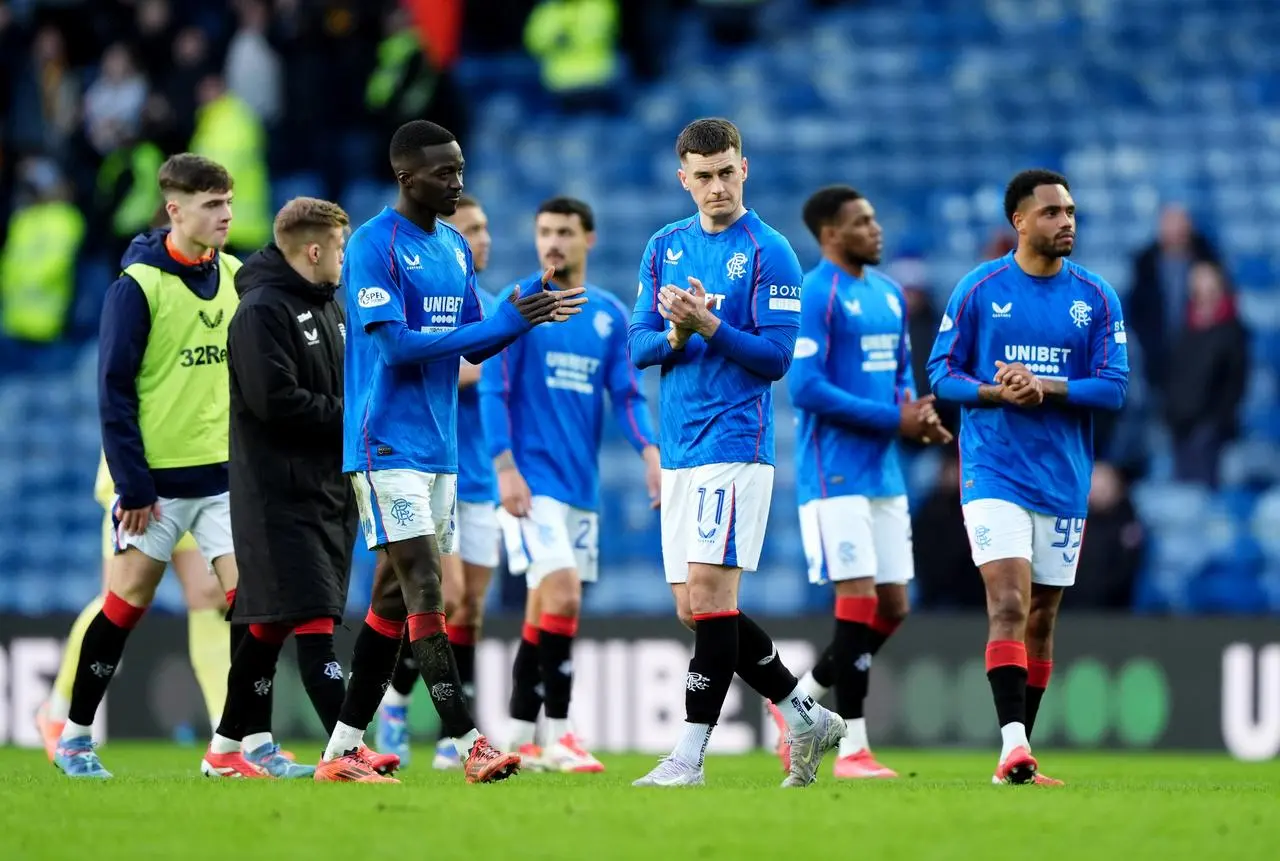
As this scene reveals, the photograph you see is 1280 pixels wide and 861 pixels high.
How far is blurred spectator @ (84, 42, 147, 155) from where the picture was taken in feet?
64.1

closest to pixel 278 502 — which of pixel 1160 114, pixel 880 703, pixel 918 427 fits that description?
pixel 918 427

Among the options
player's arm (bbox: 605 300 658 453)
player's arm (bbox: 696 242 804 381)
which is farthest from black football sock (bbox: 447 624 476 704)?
player's arm (bbox: 696 242 804 381)

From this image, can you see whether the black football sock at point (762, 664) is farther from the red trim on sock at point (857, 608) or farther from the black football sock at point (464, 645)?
the black football sock at point (464, 645)

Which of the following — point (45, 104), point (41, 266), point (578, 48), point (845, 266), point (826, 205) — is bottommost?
point (845, 266)

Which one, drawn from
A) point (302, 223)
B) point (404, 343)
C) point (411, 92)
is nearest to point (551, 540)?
point (302, 223)

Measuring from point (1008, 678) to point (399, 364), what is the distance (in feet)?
9.29

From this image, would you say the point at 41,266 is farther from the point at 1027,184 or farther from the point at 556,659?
the point at 1027,184

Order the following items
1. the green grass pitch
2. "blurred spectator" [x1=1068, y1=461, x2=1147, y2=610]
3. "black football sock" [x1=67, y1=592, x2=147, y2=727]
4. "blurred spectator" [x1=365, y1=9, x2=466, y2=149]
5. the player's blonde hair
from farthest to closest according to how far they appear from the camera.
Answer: "blurred spectator" [x1=365, y1=9, x2=466, y2=149] < "blurred spectator" [x1=1068, y1=461, x2=1147, y2=610] < "black football sock" [x1=67, y1=592, x2=147, y2=727] < the player's blonde hair < the green grass pitch

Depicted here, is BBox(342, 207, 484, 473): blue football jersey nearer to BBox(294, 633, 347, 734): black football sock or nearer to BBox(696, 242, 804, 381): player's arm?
BBox(294, 633, 347, 734): black football sock

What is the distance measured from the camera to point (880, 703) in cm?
1321

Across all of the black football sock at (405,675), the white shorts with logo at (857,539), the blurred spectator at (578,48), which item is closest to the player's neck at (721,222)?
the white shorts with logo at (857,539)

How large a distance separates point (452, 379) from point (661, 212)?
11.0 meters

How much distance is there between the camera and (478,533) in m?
10.3

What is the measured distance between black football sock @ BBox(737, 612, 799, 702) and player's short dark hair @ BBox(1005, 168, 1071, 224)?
7.67 ft
